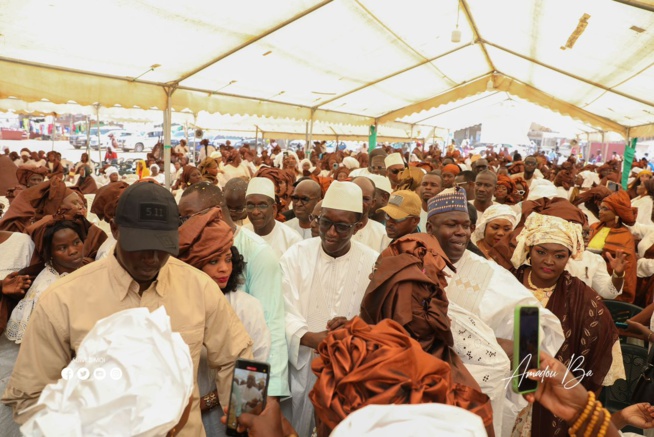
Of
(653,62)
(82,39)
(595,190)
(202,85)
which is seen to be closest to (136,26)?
(82,39)

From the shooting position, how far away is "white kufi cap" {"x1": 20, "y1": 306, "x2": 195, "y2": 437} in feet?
3.54

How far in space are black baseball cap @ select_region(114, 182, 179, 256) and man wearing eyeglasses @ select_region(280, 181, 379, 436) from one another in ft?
3.92

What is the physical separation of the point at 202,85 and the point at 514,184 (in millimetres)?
5694

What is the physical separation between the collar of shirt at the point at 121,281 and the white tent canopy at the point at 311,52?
4401mm

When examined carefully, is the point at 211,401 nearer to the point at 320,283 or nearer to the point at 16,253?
the point at 320,283

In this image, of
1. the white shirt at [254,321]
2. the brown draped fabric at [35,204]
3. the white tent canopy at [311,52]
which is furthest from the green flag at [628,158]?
the white shirt at [254,321]

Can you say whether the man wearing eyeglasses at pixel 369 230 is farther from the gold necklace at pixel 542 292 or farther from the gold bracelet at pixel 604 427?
the gold bracelet at pixel 604 427

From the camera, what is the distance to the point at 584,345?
2.82m

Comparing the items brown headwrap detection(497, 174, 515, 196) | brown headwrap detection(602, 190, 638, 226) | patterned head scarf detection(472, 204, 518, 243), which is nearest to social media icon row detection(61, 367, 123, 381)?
patterned head scarf detection(472, 204, 518, 243)

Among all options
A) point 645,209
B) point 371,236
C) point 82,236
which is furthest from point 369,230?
point 645,209

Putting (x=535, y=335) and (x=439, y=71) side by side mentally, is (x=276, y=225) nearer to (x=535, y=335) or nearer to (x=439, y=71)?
(x=535, y=335)

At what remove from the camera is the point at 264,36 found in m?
7.32

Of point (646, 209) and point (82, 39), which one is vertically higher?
point (82, 39)

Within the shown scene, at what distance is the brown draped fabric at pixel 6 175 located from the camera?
8.45 meters
